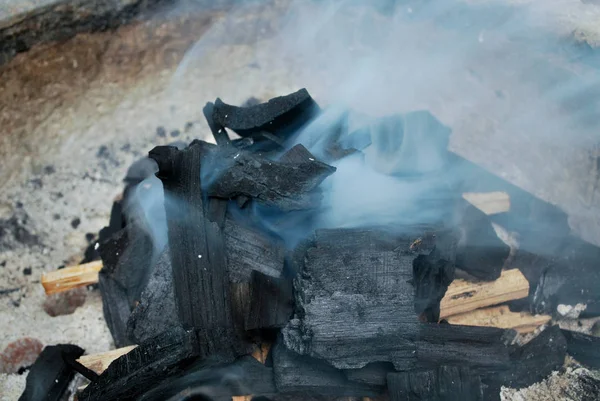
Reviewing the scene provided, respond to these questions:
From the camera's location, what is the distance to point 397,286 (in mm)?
2008

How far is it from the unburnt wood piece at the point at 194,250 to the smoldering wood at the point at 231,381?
2.9 inches

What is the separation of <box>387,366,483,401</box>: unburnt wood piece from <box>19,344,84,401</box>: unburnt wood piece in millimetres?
1411

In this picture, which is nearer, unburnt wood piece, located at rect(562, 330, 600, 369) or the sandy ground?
unburnt wood piece, located at rect(562, 330, 600, 369)

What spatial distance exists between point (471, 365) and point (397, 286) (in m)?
0.45

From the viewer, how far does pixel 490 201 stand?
9.22ft

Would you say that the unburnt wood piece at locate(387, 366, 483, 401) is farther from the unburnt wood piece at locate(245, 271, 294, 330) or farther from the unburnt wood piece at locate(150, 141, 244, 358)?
the unburnt wood piece at locate(150, 141, 244, 358)

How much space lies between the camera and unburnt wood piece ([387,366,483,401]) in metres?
1.95

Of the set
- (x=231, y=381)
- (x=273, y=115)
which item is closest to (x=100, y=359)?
(x=231, y=381)

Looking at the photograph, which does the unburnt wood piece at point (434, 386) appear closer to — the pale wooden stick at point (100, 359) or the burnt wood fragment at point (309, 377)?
the burnt wood fragment at point (309, 377)

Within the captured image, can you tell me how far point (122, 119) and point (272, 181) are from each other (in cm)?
158

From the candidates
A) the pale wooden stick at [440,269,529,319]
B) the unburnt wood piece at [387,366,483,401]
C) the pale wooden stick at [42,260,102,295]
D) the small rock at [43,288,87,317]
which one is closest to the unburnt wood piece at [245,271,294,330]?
the unburnt wood piece at [387,366,483,401]

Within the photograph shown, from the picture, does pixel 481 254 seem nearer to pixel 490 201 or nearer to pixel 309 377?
pixel 490 201

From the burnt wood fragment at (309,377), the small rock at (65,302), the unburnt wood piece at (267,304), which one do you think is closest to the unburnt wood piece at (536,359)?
the burnt wood fragment at (309,377)

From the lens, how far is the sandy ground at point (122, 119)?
275 cm
